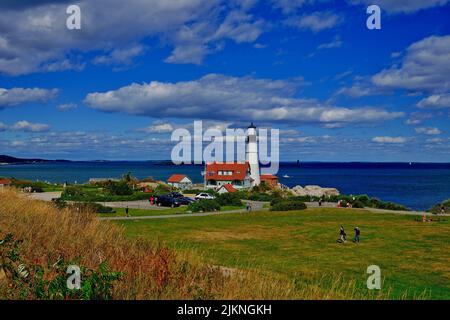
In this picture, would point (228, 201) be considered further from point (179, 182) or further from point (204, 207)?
point (179, 182)

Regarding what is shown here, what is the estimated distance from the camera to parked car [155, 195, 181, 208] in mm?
57344

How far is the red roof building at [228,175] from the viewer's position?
309ft

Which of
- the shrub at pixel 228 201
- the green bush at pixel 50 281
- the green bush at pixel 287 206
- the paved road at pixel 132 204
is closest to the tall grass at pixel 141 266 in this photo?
the green bush at pixel 50 281

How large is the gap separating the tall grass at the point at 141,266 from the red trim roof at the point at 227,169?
7994 cm

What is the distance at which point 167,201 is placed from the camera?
57.6m

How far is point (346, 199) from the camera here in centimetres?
6500

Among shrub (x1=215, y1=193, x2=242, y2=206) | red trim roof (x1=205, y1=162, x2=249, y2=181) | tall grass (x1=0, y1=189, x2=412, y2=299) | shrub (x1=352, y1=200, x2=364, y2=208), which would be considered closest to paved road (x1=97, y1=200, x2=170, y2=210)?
shrub (x1=215, y1=193, x2=242, y2=206)

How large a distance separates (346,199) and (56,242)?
191 feet

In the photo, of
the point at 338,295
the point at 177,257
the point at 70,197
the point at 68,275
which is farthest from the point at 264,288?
the point at 70,197

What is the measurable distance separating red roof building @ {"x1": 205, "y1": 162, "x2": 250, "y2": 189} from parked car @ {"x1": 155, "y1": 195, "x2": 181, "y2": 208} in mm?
36327

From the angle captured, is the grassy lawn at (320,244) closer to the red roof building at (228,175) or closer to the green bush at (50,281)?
the green bush at (50,281)

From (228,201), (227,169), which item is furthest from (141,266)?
(227,169)

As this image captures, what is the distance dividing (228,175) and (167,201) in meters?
38.9
